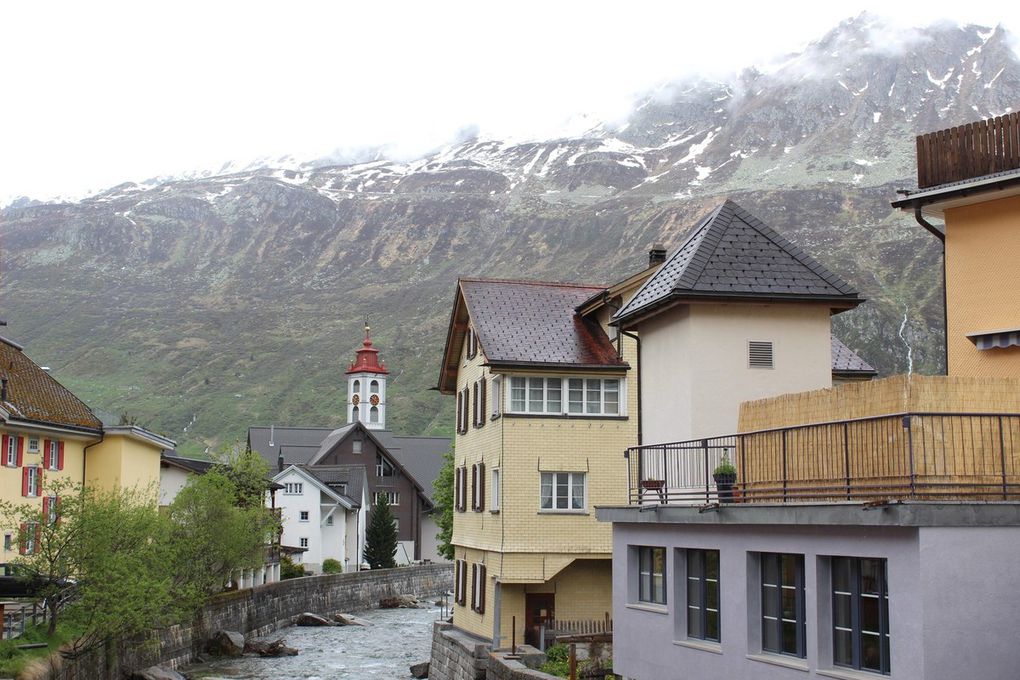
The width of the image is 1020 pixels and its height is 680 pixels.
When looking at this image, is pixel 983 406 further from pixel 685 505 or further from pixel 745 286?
pixel 745 286

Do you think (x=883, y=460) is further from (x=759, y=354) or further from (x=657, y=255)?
(x=657, y=255)

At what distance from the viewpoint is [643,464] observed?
25953 millimetres

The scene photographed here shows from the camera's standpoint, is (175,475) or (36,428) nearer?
(36,428)

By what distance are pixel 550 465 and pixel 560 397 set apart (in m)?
2.10

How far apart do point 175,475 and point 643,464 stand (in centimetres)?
4605

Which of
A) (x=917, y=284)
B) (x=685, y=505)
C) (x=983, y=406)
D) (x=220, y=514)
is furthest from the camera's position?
(x=917, y=284)

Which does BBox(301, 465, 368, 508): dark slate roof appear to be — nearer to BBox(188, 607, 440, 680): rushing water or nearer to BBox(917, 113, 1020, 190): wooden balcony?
BBox(188, 607, 440, 680): rushing water

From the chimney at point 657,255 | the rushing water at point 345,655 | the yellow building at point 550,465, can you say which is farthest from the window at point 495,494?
the rushing water at point 345,655

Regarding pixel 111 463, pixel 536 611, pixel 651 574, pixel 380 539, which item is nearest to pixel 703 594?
pixel 651 574

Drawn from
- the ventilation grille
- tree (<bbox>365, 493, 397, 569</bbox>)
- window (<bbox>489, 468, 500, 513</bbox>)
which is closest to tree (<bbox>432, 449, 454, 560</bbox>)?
tree (<bbox>365, 493, 397, 569</bbox>)

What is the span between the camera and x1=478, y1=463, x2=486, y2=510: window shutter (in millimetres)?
40750

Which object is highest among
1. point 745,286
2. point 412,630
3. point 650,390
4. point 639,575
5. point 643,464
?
point 745,286

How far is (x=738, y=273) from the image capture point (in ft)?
91.2

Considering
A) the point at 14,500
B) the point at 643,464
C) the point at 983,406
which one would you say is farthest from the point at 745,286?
the point at 14,500
